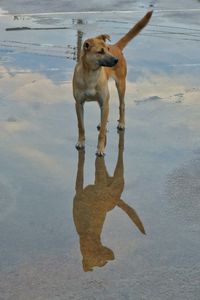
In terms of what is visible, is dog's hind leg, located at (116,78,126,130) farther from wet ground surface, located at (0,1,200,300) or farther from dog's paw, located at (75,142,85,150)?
dog's paw, located at (75,142,85,150)

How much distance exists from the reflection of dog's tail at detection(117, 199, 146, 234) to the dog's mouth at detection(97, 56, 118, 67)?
1644 millimetres

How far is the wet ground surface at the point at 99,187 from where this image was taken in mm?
4121

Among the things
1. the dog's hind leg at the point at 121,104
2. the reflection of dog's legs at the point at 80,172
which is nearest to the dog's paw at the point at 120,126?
the dog's hind leg at the point at 121,104

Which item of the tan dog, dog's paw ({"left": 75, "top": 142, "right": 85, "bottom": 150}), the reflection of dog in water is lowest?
dog's paw ({"left": 75, "top": 142, "right": 85, "bottom": 150})

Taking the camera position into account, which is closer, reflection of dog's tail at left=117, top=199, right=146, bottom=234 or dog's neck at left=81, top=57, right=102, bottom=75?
reflection of dog's tail at left=117, top=199, right=146, bottom=234

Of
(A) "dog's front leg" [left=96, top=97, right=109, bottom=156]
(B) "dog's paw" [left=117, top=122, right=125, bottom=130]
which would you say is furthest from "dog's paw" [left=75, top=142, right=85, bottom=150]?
(B) "dog's paw" [left=117, top=122, right=125, bottom=130]

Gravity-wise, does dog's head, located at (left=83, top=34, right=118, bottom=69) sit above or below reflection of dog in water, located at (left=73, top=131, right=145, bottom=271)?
above

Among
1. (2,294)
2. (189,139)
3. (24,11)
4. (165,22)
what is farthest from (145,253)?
(24,11)

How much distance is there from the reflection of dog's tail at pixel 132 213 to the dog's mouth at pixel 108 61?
5.39 feet

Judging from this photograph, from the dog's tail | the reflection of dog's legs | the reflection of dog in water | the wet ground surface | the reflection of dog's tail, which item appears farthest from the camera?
the dog's tail

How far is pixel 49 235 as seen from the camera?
4672 mm

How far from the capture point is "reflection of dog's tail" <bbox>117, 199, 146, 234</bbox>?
483cm

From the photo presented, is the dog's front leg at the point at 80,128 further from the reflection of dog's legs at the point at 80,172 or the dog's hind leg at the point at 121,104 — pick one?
the dog's hind leg at the point at 121,104

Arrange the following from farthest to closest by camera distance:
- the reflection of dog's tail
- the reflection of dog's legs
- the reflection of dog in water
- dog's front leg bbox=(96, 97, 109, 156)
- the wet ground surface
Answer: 1. dog's front leg bbox=(96, 97, 109, 156)
2. the reflection of dog's legs
3. the reflection of dog's tail
4. the reflection of dog in water
5. the wet ground surface
